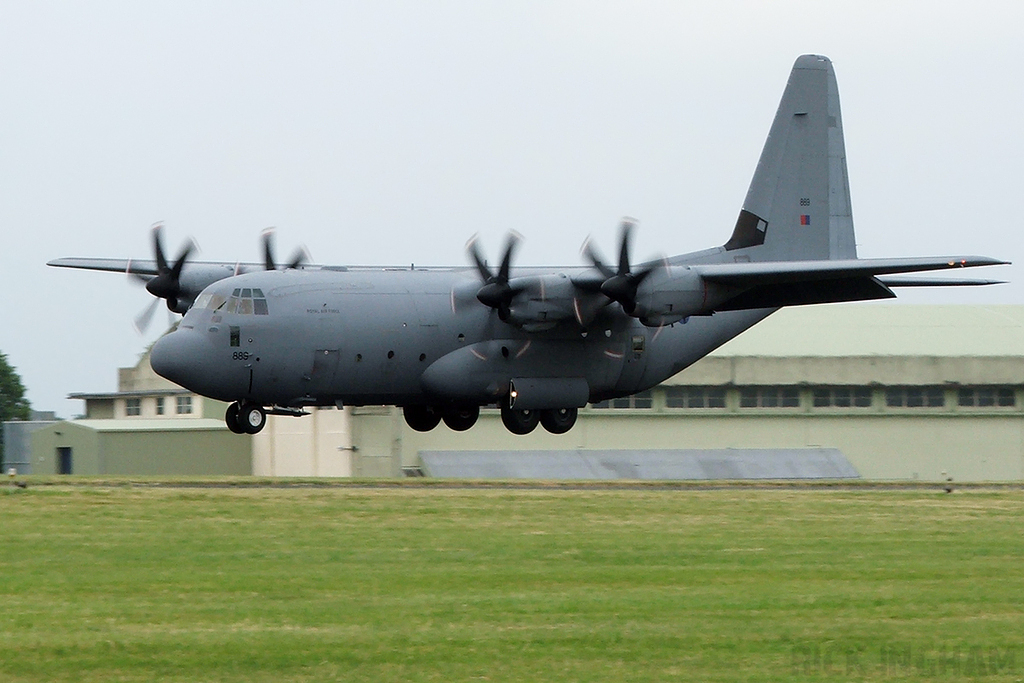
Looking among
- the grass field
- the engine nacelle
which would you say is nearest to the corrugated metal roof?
the engine nacelle

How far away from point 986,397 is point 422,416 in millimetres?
27214

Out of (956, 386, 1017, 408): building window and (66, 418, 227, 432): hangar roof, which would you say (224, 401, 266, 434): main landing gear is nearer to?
(66, 418, 227, 432): hangar roof

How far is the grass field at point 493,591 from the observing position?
1298 centimetres

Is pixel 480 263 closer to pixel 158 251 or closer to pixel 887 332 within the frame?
pixel 158 251

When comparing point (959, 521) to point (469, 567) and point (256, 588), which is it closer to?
point (469, 567)

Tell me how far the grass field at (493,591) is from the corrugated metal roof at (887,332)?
2855cm

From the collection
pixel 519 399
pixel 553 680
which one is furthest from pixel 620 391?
pixel 553 680

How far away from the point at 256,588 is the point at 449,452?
33.4m

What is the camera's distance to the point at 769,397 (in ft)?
174

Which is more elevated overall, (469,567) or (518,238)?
(518,238)

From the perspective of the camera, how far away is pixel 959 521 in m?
25.5

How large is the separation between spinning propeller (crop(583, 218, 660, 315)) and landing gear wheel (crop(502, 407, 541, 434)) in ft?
11.8

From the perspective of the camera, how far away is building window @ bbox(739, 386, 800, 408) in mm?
52969

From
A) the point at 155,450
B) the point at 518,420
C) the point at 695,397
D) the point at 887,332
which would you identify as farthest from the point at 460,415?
the point at 887,332
